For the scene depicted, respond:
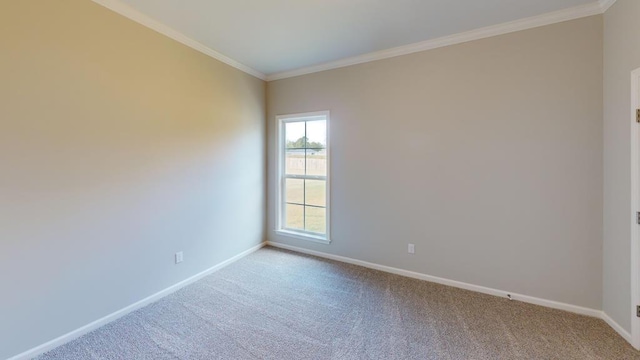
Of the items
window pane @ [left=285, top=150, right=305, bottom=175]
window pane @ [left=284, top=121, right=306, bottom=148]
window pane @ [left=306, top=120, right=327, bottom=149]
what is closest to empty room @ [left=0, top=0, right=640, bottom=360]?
window pane @ [left=306, top=120, right=327, bottom=149]

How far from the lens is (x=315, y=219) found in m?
3.74

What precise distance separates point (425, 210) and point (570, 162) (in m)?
1.32

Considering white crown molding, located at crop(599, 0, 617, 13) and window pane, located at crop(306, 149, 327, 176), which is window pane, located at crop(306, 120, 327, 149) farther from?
white crown molding, located at crop(599, 0, 617, 13)

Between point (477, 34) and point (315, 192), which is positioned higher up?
point (477, 34)

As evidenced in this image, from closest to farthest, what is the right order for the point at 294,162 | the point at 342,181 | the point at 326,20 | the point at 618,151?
the point at 618,151, the point at 326,20, the point at 342,181, the point at 294,162

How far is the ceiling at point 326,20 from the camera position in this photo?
6.99ft

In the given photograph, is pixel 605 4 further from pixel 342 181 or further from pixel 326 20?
pixel 342 181

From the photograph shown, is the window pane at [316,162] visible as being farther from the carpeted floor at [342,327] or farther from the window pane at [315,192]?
the carpeted floor at [342,327]

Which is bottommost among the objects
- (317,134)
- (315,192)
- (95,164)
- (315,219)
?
(315,219)

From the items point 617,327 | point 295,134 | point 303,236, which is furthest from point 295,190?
point 617,327

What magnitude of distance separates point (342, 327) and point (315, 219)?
180 centimetres

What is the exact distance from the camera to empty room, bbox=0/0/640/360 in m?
1.79

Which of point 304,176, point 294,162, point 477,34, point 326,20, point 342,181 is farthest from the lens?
point 294,162

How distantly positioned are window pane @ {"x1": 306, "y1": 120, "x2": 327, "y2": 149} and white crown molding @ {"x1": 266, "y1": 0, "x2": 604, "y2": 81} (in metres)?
0.72
